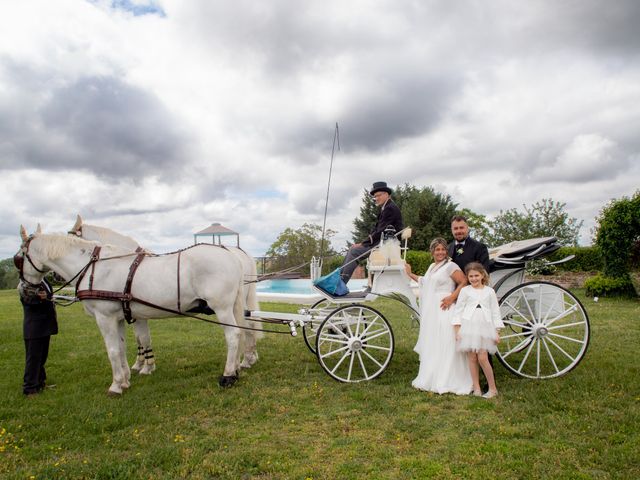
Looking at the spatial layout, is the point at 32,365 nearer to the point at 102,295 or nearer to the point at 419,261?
the point at 102,295

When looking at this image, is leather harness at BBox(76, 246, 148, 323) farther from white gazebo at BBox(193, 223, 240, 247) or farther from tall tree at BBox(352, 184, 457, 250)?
tall tree at BBox(352, 184, 457, 250)

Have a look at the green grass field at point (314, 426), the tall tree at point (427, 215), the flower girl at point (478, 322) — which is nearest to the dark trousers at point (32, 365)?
the green grass field at point (314, 426)

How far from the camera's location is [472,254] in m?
5.34

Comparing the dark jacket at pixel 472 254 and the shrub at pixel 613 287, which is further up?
the dark jacket at pixel 472 254

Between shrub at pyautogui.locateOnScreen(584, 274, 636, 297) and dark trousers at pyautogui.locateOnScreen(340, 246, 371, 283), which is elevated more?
dark trousers at pyautogui.locateOnScreen(340, 246, 371, 283)

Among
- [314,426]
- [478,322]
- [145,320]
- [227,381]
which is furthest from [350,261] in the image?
[145,320]

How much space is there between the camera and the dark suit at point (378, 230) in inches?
232

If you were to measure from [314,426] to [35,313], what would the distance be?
3.70 meters

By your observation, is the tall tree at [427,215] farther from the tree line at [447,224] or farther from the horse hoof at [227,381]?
the horse hoof at [227,381]

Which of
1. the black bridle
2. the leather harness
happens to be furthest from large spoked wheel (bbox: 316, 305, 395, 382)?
the black bridle

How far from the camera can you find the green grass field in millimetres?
3377

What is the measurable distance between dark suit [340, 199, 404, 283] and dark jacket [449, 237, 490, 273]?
0.87 m

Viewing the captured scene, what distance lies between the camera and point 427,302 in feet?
17.8

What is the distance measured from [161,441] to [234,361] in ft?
5.57
